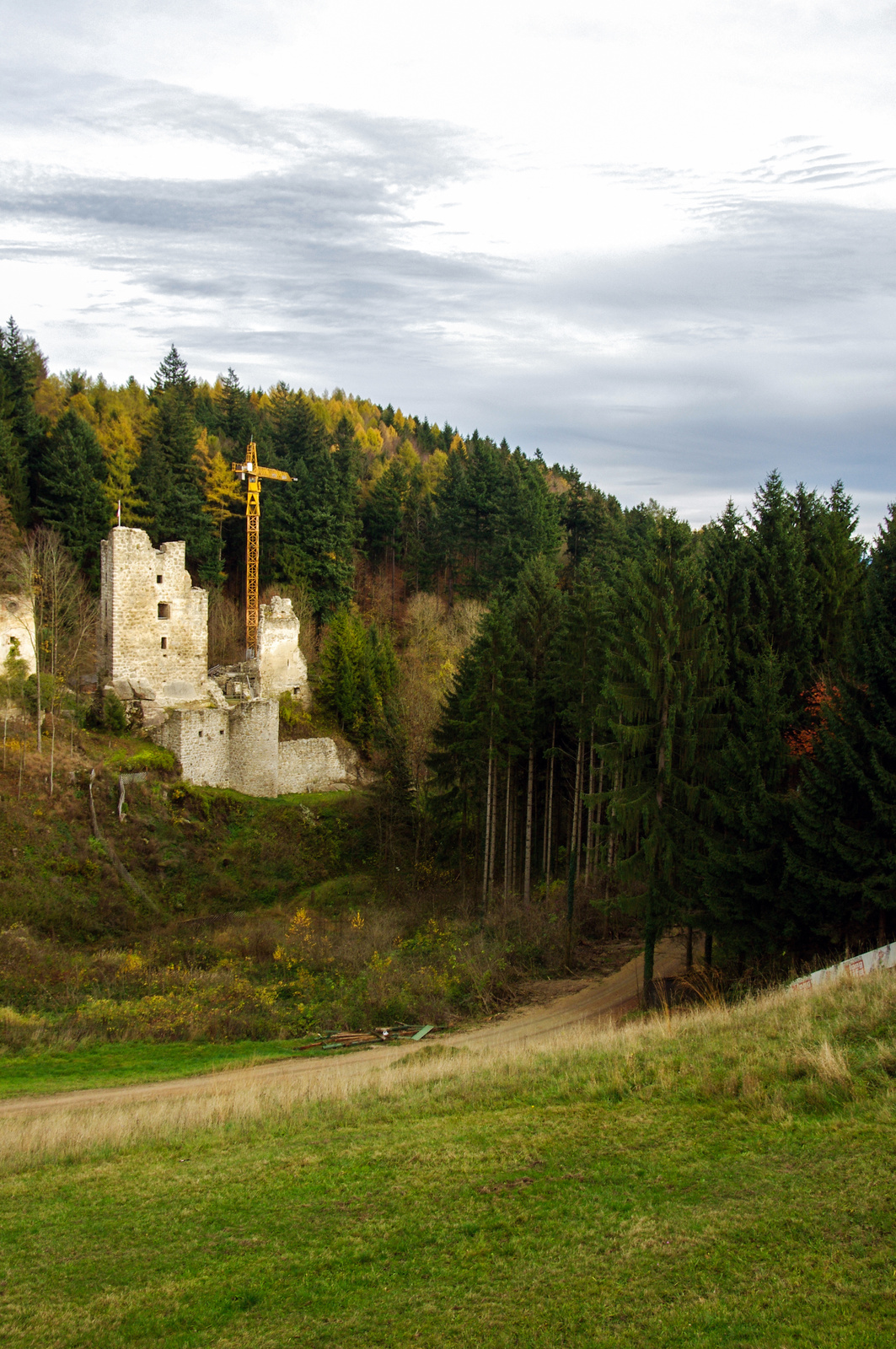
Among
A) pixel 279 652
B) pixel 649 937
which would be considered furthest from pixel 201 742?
pixel 649 937

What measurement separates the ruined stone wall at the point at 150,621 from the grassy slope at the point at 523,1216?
83.4 ft

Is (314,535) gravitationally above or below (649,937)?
above

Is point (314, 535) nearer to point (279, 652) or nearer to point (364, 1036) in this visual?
point (279, 652)

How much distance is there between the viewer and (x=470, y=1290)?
6.01 metres

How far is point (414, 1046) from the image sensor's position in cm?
1755

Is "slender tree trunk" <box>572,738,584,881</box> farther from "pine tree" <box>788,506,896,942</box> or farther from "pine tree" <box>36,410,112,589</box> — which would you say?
"pine tree" <box>36,410,112,589</box>

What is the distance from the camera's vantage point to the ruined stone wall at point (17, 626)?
31.1m

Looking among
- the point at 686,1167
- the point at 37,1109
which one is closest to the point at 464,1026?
the point at 37,1109

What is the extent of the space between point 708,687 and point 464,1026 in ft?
29.7

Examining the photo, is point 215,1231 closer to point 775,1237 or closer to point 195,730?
point 775,1237

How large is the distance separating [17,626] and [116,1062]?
1943 cm

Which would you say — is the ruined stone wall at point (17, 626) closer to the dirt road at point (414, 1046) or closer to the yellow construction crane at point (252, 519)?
the yellow construction crane at point (252, 519)

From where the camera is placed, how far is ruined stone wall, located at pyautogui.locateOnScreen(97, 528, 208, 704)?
3344 cm

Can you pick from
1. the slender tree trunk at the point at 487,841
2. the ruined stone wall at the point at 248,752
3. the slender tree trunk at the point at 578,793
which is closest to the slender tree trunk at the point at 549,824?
the slender tree trunk at the point at 578,793
